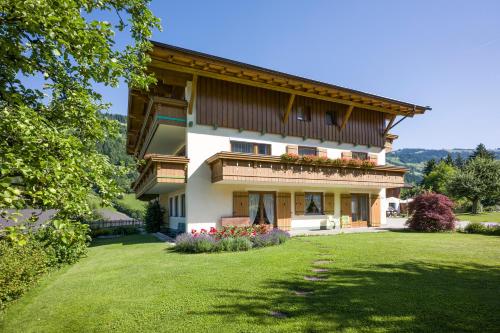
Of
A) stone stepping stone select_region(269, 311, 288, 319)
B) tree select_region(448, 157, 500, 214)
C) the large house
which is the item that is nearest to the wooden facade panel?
the large house

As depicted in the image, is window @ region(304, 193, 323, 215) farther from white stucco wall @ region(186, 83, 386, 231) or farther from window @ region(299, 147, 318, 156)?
window @ region(299, 147, 318, 156)

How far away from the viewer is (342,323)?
460cm

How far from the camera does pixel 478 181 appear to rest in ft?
116

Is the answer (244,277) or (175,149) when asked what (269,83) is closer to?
(175,149)

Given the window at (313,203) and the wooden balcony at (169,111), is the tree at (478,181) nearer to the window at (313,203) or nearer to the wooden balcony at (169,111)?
the window at (313,203)

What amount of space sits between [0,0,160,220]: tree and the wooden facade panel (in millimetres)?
10146

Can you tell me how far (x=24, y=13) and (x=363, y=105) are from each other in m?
20.5

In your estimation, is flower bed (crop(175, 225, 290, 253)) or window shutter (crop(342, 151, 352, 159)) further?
window shutter (crop(342, 151, 352, 159))

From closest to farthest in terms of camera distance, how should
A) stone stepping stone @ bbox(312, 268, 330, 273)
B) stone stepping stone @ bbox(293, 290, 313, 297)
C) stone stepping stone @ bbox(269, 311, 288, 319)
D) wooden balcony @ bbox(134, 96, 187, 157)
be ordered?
stone stepping stone @ bbox(269, 311, 288, 319), stone stepping stone @ bbox(293, 290, 313, 297), stone stepping stone @ bbox(312, 268, 330, 273), wooden balcony @ bbox(134, 96, 187, 157)

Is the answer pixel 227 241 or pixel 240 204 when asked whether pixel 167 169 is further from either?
pixel 227 241

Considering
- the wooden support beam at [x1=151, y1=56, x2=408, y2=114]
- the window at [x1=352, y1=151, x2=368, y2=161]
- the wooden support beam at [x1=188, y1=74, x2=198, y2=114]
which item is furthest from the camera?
the window at [x1=352, y1=151, x2=368, y2=161]

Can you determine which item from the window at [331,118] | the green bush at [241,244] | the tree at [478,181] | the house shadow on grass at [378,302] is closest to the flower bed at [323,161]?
the window at [331,118]

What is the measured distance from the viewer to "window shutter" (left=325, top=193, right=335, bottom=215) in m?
20.1

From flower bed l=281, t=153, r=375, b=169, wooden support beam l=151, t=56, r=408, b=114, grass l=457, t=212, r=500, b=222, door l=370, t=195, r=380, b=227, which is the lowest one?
grass l=457, t=212, r=500, b=222
